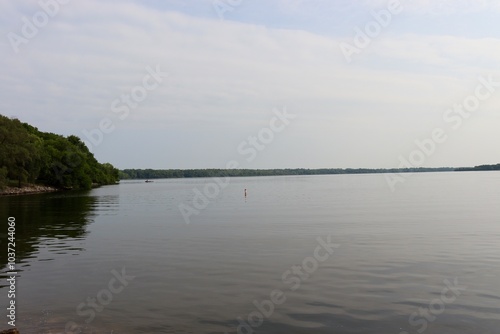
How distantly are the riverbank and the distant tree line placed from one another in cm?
175

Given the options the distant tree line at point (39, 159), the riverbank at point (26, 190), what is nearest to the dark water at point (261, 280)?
the distant tree line at point (39, 159)

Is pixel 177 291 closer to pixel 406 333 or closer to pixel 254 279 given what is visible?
pixel 254 279

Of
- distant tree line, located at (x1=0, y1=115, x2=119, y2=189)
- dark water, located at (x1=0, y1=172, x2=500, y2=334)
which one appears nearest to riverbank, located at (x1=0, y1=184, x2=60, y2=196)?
distant tree line, located at (x1=0, y1=115, x2=119, y2=189)

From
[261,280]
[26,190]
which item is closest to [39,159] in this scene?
[26,190]

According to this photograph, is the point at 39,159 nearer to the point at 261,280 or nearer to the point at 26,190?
the point at 26,190

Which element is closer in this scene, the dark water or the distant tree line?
the dark water

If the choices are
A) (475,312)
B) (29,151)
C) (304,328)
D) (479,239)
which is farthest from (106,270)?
(29,151)

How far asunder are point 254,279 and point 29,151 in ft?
339

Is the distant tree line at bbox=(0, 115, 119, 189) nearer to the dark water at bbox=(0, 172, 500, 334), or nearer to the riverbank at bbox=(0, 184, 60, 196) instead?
the riverbank at bbox=(0, 184, 60, 196)

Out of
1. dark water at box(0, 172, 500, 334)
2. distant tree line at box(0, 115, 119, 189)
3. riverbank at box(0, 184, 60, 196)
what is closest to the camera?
dark water at box(0, 172, 500, 334)

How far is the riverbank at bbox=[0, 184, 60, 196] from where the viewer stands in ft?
354

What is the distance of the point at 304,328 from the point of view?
575 inches

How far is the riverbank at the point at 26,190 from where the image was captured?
108m

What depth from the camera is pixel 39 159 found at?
120 meters
